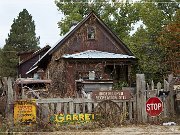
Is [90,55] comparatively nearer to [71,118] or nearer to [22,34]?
[71,118]

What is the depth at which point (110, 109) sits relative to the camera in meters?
14.4

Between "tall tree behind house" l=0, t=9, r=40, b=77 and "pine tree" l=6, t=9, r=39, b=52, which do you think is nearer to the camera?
"tall tree behind house" l=0, t=9, r=40, b=77

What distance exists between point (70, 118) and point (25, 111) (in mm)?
1488

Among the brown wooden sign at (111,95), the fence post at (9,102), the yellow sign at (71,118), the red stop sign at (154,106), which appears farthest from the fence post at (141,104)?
the fence post at (9,102)

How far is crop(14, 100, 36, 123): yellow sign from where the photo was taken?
44.4 ft

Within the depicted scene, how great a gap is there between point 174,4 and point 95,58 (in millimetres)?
35369

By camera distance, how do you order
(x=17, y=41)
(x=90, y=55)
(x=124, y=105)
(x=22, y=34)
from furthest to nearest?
(x=22, y=34) → (x=17, y=41) → (x=90, y=55) → (x=124, y=105)

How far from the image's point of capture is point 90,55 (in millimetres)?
31734

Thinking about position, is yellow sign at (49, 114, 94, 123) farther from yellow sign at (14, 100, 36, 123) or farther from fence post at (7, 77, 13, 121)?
fence post at (7, 77, 13, 121)

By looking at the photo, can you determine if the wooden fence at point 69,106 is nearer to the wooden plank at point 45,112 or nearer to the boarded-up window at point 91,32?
the wooden plank at point 45,112

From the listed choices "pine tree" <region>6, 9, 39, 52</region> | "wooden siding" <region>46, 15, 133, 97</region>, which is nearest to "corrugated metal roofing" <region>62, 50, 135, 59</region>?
"wooden siding" <region>46, 15, 133, 97</region>

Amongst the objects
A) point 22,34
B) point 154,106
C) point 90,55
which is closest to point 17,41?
point 22,34

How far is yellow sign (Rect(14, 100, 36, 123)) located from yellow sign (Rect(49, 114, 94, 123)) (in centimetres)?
61

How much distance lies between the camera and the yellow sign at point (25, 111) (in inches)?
532
